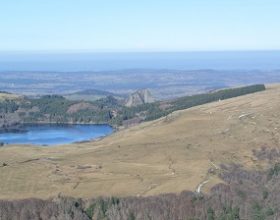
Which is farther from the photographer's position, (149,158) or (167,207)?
(149,158)

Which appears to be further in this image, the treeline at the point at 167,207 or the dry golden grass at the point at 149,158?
the dry golden grass at the point at 149,158

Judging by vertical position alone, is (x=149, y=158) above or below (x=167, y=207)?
below

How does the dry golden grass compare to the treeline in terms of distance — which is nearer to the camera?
the treeline

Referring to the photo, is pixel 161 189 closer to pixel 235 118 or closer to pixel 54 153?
pixel 54 153

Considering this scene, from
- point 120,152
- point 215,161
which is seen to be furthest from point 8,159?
point 215,161
